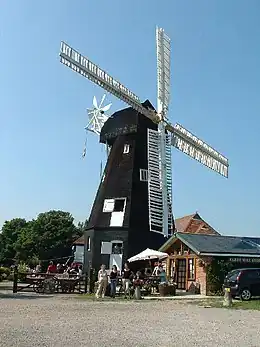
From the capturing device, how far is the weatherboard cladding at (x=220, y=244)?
86.8 ft

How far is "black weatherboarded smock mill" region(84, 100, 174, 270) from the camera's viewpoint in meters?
34.4

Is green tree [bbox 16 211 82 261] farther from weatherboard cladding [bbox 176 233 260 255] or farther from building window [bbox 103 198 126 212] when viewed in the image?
weatherboard cladding [bbox 176 233 260 255]

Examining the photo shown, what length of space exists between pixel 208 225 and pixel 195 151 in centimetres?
967

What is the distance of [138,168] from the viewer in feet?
116

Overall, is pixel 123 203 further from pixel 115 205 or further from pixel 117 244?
pixel 117 244

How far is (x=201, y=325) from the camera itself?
12.5m

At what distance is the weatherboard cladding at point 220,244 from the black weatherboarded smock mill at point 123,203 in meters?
6.44

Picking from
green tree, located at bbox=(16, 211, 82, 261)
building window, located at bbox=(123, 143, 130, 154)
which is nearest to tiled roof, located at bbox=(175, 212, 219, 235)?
building window, located at bbox=(123, 143, 130, 154)

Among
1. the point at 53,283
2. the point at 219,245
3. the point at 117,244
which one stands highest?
the point at 117,244

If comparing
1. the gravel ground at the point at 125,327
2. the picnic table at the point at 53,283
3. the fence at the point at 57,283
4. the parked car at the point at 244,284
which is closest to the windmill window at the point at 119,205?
the fence at the point at 57,283

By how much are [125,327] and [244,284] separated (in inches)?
449

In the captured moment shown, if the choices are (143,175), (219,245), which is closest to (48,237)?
(143,175)

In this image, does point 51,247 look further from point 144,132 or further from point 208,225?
point 144,132

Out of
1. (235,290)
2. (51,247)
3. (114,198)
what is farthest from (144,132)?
(51,247)
